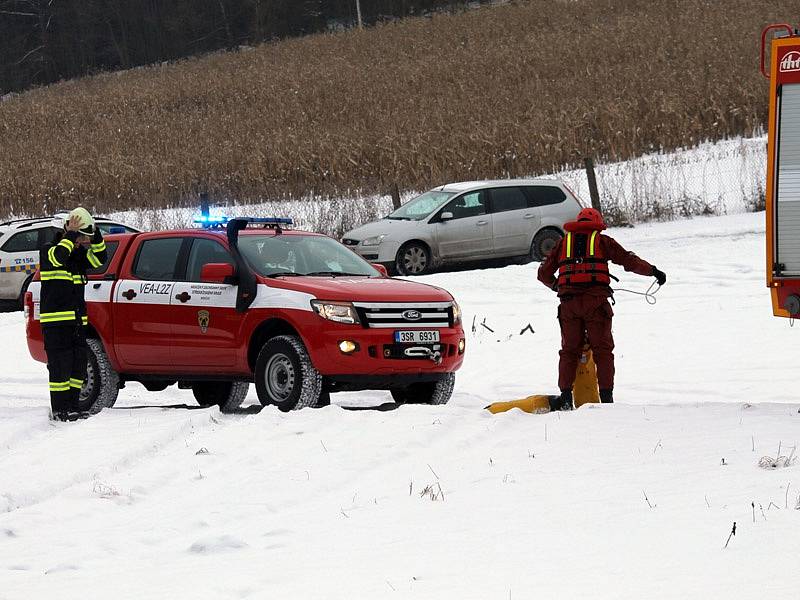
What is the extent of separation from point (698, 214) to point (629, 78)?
12410 millimetres

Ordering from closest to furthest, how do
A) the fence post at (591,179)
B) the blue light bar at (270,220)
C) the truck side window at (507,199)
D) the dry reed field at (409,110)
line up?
1. the blue light bar at (270,220)
2. the truck side window at (507,199)
3. the fence post at (591,179)
4. the dry reed field at (409,110)

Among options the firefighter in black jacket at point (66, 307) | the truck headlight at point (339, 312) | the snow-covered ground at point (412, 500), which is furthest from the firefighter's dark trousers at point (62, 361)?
the truck headlight at point (339, 312)

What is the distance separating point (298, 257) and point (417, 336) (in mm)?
1503

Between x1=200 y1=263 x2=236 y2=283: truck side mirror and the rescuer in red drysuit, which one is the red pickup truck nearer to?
x1=200 y1=263 x2=236 y2=283: truck side mirror

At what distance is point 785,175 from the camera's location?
10117 mm

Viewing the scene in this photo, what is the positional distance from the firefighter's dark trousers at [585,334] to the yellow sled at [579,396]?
0.13 metres

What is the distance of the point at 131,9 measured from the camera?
85125mm

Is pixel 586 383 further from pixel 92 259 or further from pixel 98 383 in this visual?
pixel 98 383

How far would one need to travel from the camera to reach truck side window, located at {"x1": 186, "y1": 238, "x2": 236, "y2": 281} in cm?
1186

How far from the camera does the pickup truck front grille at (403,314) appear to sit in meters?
11.1

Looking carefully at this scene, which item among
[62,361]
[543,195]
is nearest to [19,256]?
[543,195]

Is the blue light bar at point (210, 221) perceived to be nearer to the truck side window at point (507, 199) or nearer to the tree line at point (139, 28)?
the truck side window at point (507, 199)

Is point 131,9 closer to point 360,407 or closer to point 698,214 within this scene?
point 698,214

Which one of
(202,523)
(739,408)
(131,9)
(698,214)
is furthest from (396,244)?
(131,9)
